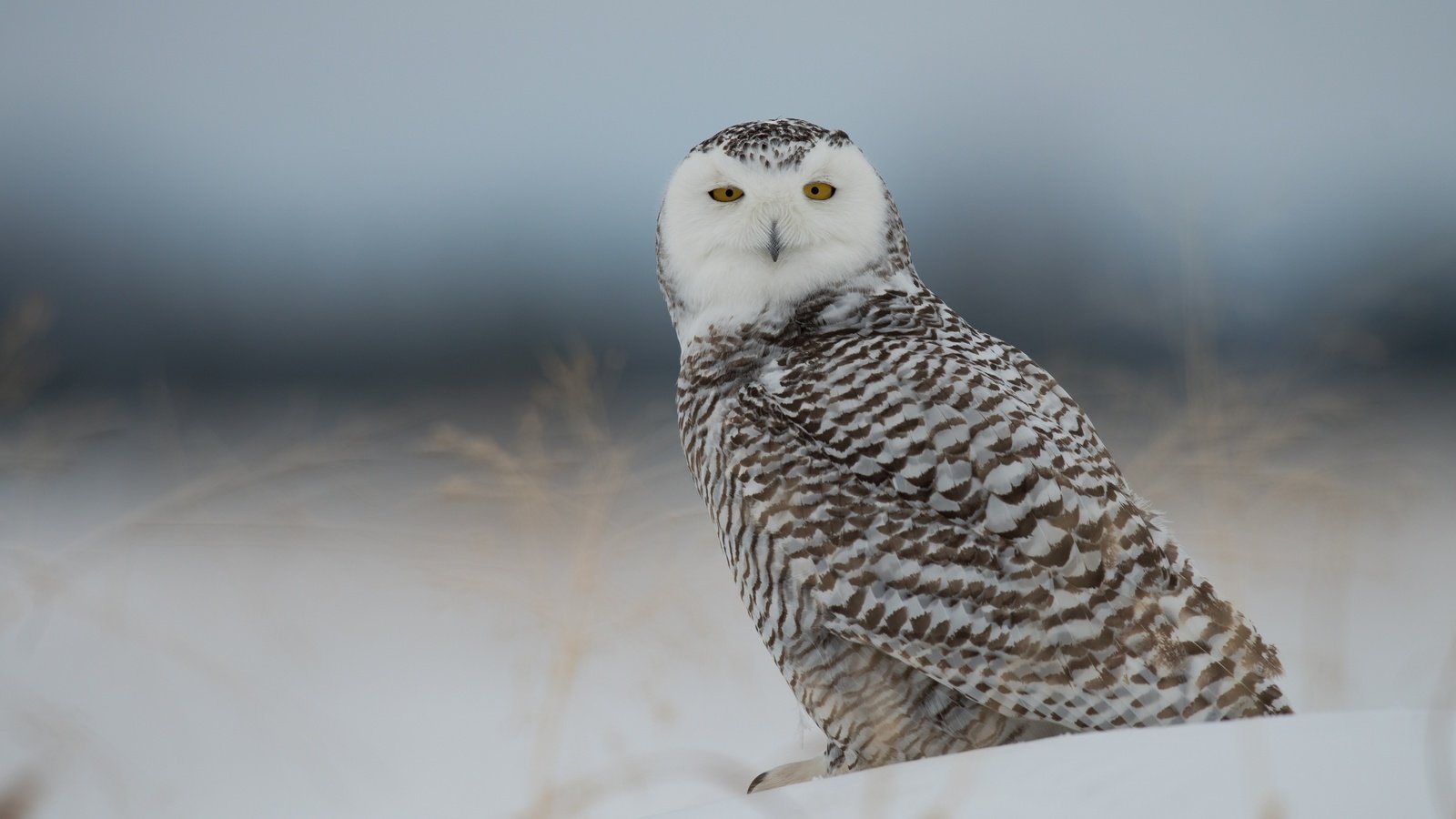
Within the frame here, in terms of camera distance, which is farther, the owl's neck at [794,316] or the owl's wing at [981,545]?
the owl's neck at [794,316]

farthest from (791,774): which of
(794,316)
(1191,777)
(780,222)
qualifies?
(1191,777)

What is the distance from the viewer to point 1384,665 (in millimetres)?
3264

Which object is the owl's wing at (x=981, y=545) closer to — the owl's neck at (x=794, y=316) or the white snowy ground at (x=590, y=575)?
the white snowy ground at (x=590, y=575)

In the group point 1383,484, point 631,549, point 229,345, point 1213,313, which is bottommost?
point 631,549

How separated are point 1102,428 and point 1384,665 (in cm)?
115

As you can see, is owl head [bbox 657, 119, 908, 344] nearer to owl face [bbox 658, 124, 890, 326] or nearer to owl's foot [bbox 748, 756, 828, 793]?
owl face [bbox 658, 124, 890, 326]

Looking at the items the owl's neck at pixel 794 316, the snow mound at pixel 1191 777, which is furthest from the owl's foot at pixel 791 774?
the snow mound at pixel 1191 777

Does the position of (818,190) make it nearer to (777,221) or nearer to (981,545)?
(777,221)

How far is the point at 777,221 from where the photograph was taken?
2.80 metres

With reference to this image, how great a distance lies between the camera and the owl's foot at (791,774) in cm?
296

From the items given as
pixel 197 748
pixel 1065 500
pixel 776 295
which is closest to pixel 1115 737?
pixel 1065 500

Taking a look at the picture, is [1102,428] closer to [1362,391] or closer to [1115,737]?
[1362,391]

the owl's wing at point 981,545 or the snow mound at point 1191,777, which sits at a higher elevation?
the owl's wing at point 981,545

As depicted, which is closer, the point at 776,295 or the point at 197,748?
the point at 776,295
